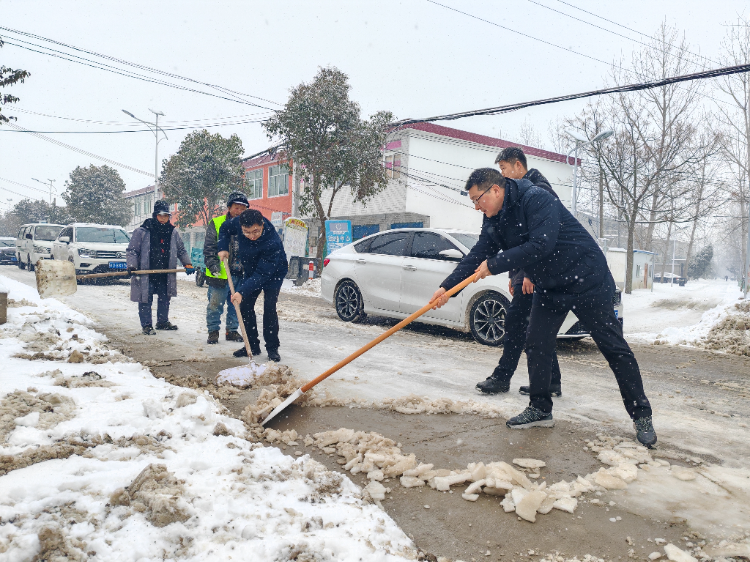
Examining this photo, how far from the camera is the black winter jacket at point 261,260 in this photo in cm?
561

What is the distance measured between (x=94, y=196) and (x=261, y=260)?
1670 inches

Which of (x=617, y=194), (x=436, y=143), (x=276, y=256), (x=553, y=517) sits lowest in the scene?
(x=553, y=517)

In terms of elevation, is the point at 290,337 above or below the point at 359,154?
below

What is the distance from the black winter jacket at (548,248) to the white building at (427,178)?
20.4 metres

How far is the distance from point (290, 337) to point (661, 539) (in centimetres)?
555

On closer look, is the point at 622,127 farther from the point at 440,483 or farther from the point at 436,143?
the point at 440,483

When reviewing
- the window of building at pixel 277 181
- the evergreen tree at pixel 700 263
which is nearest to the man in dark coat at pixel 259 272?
the window of building at pixel 277 181

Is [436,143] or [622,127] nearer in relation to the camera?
[622,127]

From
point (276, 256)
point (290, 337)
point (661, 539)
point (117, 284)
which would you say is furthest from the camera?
point (117, 284)

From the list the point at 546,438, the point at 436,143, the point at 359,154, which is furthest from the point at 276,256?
the point at 436,143

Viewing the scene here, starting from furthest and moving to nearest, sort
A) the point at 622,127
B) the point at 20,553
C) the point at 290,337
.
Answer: the point at 622,127 < the point at 290,337 < the point at 20,553

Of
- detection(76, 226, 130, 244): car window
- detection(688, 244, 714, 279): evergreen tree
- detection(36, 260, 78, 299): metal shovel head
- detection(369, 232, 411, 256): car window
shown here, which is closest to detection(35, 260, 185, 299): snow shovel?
detection(36, 260, 78, 299): metal shovel head

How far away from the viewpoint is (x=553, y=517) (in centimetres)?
244

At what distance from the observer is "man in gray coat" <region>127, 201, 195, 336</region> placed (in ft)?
23.4
